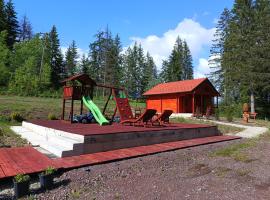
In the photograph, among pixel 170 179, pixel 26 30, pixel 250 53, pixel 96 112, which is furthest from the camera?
pixel 26 30

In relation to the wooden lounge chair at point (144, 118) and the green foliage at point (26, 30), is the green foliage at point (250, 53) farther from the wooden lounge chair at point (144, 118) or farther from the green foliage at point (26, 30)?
the green foliage at point (26, 30)

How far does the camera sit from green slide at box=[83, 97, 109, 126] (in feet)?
36.9

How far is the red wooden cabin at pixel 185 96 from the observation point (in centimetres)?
2473

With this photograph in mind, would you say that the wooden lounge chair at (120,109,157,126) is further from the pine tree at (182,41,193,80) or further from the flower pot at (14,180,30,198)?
the pine tree at (182,41,193,80)

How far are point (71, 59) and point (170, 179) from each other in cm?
5622

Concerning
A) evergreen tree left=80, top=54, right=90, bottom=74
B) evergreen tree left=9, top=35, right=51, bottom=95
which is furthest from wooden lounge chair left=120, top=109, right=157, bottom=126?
evergreen tree left=80, top=54, right=90, bottom=74

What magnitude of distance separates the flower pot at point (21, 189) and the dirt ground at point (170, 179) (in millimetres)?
174

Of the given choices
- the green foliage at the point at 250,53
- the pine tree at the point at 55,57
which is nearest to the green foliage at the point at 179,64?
the pine tree at the point at 55,57

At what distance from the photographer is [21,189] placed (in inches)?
174

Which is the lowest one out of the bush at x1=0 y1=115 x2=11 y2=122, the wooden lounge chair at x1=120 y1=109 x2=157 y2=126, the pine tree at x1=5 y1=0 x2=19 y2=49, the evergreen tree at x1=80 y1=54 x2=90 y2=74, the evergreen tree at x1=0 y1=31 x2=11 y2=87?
the bush at x1=0 y1=115 x2=11 y2=122

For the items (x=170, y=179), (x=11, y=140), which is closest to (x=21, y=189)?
(x=170, y=179)

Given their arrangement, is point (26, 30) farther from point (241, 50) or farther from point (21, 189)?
point (21, 189)

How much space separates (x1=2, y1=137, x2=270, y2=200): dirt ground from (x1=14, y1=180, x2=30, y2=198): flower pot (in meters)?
0.17

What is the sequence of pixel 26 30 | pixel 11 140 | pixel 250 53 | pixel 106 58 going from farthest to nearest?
pixel 26 30 → pixel 106 58 → pixel 250 53 → pixel 11 140
